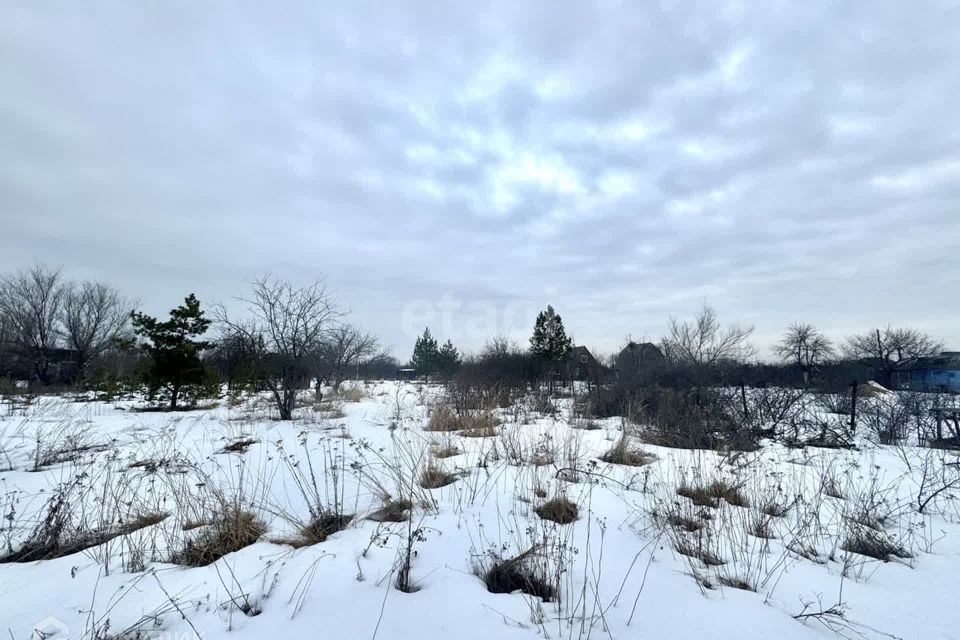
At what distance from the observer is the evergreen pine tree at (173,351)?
11.3m

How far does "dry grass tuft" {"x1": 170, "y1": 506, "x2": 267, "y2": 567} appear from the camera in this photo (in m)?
2.58

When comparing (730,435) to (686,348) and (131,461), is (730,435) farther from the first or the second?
(686,348)

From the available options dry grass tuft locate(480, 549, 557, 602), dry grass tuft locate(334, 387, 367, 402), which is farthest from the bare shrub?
dry grass tuft locate(334, 387, 367, 402)

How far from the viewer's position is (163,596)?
2.13m

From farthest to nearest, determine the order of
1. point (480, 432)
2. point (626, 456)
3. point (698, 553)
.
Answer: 1. point (480, 432)
2. point (626, 456)
3. point (698, 553)

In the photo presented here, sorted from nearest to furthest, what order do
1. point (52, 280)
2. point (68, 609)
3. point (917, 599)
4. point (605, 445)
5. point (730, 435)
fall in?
point (68, 609), point (917, 599), point (605, 445), point (730, 435), point (52, 280)

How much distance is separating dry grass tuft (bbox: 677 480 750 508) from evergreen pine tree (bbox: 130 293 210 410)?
41.0 feet

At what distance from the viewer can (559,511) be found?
336 centimetres

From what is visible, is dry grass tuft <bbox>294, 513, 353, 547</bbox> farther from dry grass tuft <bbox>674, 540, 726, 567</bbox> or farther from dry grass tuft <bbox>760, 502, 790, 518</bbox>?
dry grass tuft <bbox>760, 502, 790, 518</bbox>

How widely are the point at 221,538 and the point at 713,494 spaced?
423 centimetres

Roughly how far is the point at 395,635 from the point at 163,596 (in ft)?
4.35

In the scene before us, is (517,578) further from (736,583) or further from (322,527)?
(322,527)

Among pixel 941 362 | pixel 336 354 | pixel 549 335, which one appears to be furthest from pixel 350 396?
pixel 941 362

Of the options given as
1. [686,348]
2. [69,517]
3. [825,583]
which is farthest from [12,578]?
[686,348]
